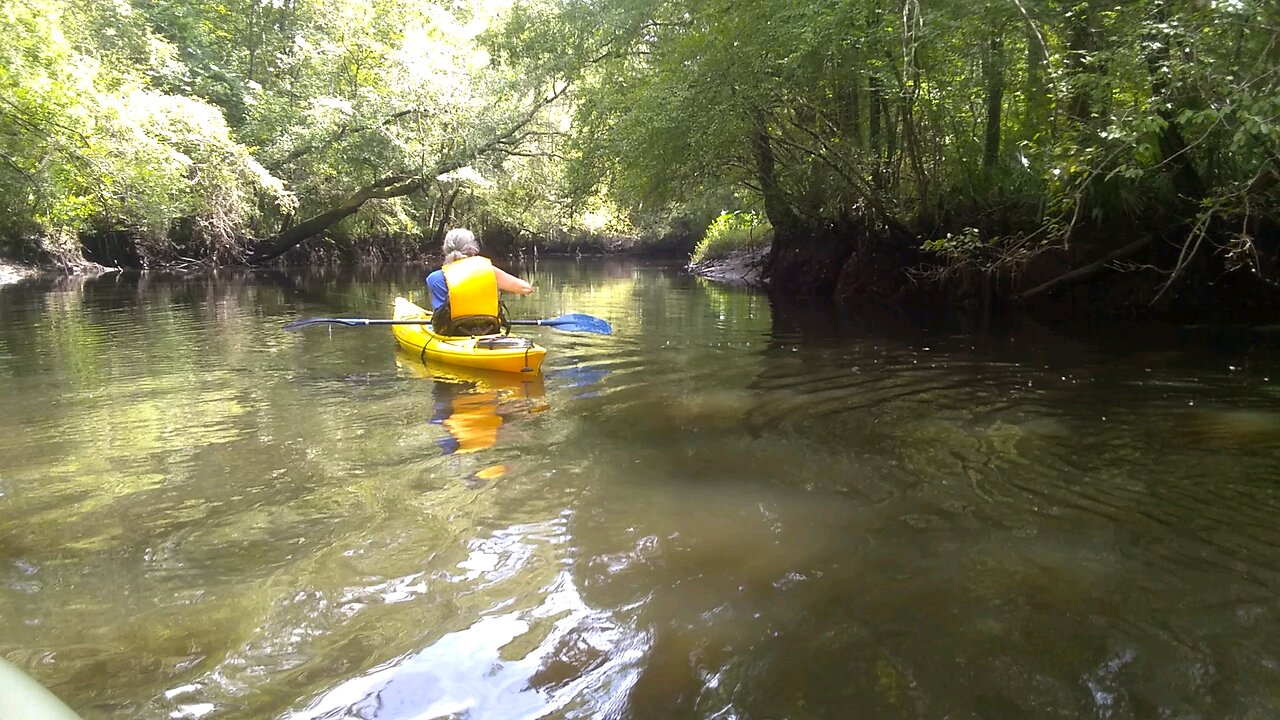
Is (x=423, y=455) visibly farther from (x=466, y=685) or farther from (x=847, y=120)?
(x=847, y=120)

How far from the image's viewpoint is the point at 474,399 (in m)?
6.18

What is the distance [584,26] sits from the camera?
1514cm

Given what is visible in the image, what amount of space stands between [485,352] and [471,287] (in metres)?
0.71

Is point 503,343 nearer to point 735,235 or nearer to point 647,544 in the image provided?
point 647,544

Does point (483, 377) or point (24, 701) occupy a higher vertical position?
point (24, 701)

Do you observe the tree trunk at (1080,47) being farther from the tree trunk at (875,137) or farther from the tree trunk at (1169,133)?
the tree trunk at (875,137)

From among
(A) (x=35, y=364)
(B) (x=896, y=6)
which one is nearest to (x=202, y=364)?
(A) (x=35, y=364)

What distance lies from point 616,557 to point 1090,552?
6.09 ft

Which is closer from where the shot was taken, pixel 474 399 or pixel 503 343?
pixel 474 399

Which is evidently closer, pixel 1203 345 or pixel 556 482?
pixel 556 482

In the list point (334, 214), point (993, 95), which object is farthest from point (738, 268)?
point (334, 214)

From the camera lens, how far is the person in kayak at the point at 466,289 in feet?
23.8

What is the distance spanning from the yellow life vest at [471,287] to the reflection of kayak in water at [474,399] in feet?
1.89

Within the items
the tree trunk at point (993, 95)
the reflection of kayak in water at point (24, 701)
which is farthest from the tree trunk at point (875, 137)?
the reflection of kayak in water at point (24, 701)
